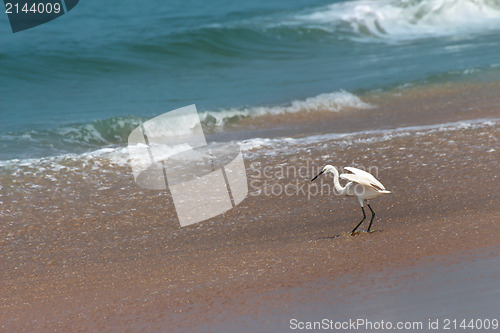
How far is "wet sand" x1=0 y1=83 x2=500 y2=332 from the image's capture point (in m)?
3.89

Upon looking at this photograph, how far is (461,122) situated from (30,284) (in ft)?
18.2

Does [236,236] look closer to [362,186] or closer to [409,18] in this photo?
[362,186]

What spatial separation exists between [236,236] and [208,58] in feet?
34.5

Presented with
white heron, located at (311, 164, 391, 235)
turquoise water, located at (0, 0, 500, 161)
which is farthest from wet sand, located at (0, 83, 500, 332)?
turquoise water, located at (0, 0, 500, 161)

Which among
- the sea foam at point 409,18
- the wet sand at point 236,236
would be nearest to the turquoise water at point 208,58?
the sea foam at point 409,18

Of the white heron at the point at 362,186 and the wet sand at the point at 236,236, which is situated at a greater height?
the white heron at the point at 362,186

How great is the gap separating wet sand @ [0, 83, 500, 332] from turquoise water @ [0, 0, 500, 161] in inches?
92.6

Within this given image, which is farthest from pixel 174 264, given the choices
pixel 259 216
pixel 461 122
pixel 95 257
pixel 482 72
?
pixel 482 72

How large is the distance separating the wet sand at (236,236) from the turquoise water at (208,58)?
2353 mm

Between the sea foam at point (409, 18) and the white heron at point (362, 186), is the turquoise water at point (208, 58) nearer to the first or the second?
the sea foam at point (409, 18)

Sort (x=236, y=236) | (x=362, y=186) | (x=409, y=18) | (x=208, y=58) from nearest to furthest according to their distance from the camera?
1. (x=362, y=186)
2. (x=236, y=236)
3. (x=208, y=58)
4. (x=409, y=18)

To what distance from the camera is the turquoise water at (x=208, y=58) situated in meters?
10.6

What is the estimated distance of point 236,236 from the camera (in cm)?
510

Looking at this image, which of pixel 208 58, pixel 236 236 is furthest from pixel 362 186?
pixel 208 58
